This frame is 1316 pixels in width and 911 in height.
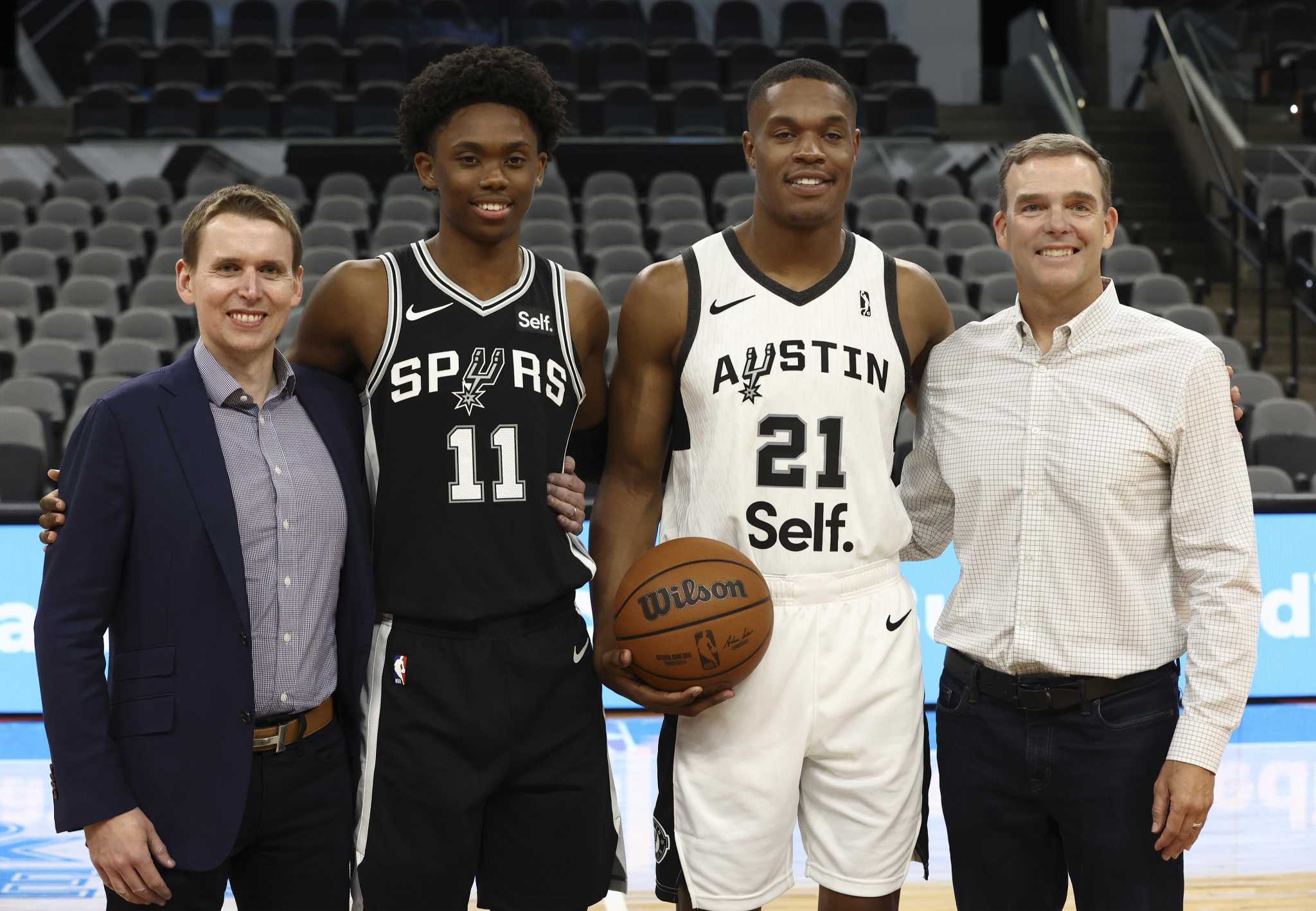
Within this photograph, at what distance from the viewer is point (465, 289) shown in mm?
2340

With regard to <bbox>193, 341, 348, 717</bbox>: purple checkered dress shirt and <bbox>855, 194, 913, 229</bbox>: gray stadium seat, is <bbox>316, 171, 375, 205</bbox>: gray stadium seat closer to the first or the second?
<bbox>855, 194, 913, 229</bbox>: gray stadium seat

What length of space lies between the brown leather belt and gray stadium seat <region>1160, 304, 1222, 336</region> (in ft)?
20.0

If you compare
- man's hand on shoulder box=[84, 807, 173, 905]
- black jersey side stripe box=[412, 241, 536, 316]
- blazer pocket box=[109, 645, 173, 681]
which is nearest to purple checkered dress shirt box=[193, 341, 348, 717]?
Answer: blazer pocket box=[109, 645, 173, 681]

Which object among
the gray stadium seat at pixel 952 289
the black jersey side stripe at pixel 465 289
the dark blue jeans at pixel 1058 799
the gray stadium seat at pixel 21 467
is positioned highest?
the gray stadium seat at pixel 952 289

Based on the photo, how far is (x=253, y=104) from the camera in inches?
432

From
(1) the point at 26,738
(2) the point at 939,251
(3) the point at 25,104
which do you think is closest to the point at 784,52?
(2) the point at 939,251

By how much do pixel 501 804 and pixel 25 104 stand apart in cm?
1241

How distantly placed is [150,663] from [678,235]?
282 inches

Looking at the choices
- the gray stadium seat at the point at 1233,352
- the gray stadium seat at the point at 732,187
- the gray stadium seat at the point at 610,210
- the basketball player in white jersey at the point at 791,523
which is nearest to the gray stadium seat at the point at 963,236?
the gray stadium seat at the point at 732,187

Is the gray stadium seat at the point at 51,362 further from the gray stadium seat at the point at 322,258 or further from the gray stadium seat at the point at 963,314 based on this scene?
the gray stadium seat at the point at 963,314

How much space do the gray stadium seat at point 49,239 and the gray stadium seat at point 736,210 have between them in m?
4.27

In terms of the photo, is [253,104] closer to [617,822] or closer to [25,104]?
[25,104]

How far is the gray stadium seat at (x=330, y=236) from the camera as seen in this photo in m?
8.58

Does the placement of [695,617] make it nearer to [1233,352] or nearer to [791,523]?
[791,523]
